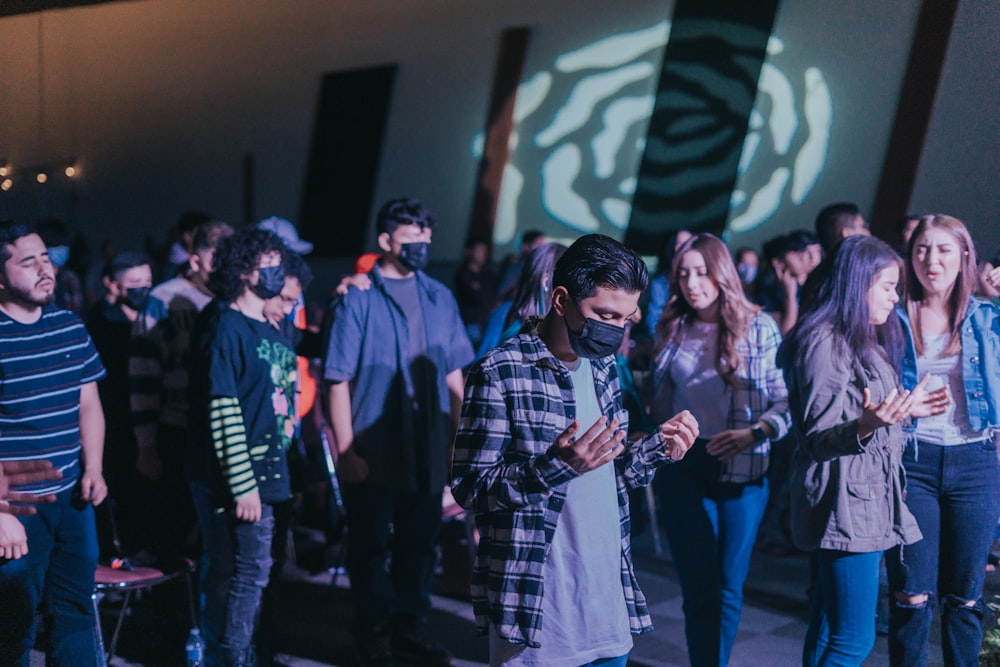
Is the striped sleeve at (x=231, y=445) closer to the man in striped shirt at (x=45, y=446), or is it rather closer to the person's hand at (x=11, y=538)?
the man in striped shirt at (x=45, y=446)

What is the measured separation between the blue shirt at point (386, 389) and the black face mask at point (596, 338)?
1753 millimetres

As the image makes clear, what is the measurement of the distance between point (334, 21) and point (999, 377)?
9041 millimetres

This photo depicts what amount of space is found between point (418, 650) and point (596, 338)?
2214mm

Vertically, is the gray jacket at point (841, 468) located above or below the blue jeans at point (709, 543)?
above

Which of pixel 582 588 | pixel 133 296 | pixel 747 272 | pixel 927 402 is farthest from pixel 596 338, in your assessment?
pixel 747 272

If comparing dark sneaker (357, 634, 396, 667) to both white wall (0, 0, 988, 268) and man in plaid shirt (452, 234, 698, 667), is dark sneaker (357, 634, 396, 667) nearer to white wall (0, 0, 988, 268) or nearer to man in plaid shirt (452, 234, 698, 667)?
man in plaid shirt (452, 234, 698, 667)

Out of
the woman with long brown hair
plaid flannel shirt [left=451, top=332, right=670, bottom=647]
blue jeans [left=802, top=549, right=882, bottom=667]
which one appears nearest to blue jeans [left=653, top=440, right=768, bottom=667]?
the woman with long brown hair

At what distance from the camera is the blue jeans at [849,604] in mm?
2783

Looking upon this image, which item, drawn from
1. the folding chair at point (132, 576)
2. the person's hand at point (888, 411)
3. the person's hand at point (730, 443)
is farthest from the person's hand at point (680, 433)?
the folding chair at point (132, 576)

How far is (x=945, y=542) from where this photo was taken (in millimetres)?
3082

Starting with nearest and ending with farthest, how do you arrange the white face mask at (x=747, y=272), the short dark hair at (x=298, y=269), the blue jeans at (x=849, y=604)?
the blue jeans at (x=849, y=604)
the short dark hair at (x=298, y=269)
the white face mask at (x=747, y=272)

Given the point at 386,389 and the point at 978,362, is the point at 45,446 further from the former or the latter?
the point at 978,362

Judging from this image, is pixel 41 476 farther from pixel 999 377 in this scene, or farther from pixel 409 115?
pixel 409 115

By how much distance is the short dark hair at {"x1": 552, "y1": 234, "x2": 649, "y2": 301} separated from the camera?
216cm
